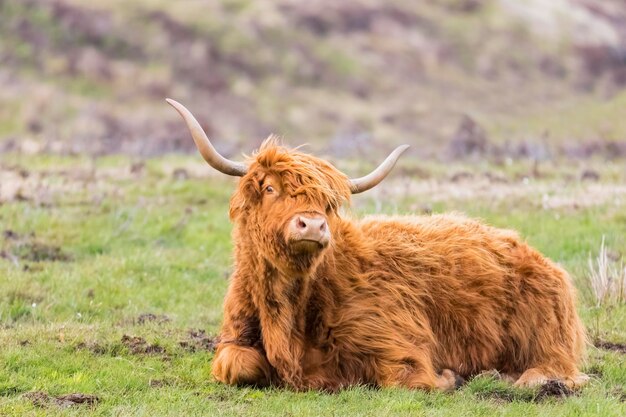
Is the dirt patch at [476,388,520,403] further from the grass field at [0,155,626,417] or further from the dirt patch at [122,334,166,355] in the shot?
the dirt patch at [122,334,166,355]

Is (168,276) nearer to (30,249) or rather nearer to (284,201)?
(30,249)

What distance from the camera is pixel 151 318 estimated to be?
27.2 ft

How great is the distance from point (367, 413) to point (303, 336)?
0.95 m

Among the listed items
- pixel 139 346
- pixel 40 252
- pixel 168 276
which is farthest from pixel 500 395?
pixel 40 252

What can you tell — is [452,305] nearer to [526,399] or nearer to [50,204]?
[526,399]

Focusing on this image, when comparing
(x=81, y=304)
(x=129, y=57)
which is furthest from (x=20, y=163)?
(x=129, y=57)

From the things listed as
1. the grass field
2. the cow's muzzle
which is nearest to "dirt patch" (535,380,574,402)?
the grass field

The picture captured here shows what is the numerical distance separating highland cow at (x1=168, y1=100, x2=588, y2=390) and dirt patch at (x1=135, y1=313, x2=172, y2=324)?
67.2 inches

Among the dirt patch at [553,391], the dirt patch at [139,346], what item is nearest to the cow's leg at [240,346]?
the dirt patch at [139,346]

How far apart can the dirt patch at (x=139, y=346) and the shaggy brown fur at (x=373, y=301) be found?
828mm

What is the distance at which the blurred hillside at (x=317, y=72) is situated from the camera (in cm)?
2983

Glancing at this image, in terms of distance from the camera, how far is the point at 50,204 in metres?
12.1

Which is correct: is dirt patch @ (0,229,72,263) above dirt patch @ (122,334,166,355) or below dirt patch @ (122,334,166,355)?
above

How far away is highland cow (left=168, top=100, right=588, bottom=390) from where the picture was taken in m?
6.27
